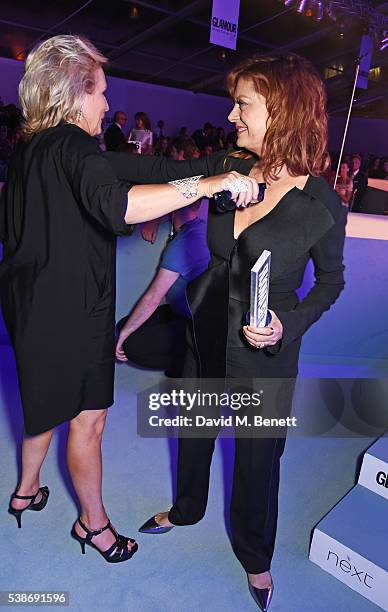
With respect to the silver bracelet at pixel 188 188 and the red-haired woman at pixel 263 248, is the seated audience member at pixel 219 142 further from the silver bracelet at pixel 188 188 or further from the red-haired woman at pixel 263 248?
the silver bracelet at pixel 188 188

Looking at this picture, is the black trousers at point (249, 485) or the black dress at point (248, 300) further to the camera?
the black trousers at point (249, 485)

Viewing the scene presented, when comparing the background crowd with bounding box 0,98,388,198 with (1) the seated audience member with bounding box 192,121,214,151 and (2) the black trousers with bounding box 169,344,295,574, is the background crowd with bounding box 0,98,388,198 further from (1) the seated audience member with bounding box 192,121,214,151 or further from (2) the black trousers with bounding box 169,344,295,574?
(2) the black trousers with bounding box 169,344,295,574


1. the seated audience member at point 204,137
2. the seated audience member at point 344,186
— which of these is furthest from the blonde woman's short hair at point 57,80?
the seated audience member at point 204,137

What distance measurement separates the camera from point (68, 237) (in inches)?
49.9

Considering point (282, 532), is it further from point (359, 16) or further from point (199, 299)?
point (359, 16)

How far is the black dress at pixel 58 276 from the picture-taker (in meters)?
1.17

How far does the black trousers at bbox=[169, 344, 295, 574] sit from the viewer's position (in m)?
1.46

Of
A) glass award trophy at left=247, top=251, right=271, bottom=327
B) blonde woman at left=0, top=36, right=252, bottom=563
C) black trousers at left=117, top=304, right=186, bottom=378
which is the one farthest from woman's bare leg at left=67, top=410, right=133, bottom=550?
black trousers at left=117, top=304, right=186, bottom=378

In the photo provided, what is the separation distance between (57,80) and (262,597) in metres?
1.65

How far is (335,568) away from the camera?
1.69 m

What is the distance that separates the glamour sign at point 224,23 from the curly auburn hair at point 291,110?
6.12 metres

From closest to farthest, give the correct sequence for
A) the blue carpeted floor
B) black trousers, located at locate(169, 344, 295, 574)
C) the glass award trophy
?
→ the glass award trophy
black trousers, located at locate(169, 344, 295, 574)
the blue carpeted floor

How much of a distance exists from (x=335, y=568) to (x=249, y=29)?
10657 millimetres

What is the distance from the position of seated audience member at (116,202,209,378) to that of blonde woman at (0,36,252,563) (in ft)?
2.82
